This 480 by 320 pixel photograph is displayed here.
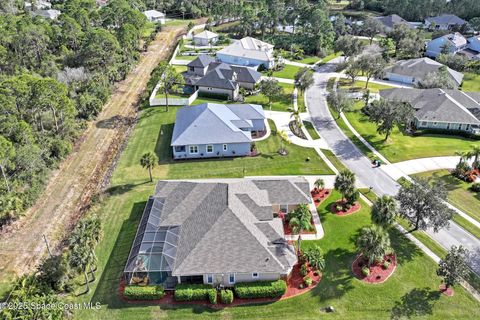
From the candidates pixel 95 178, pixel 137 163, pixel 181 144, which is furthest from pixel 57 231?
pixel 181 144

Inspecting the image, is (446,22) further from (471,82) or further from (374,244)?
(374,244)

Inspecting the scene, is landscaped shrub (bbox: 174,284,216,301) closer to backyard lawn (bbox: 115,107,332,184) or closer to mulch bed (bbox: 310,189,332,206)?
mulch bed (bbox: 310,189,332,206)

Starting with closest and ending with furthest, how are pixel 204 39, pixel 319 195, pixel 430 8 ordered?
pixel 319 195 < pixel 204 39 < pixel 430 8

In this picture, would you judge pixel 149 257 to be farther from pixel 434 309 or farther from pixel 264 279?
pixel 434 309

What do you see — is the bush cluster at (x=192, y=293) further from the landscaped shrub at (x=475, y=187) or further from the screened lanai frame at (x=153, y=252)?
the landscaped shrub at (x=475, y=187)

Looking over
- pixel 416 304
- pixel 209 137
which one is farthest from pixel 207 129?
pixel 416 304

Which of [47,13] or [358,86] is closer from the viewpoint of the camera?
[358,86]

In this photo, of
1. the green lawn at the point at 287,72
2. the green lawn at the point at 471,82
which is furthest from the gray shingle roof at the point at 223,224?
the green lawn at the point at 471,82
